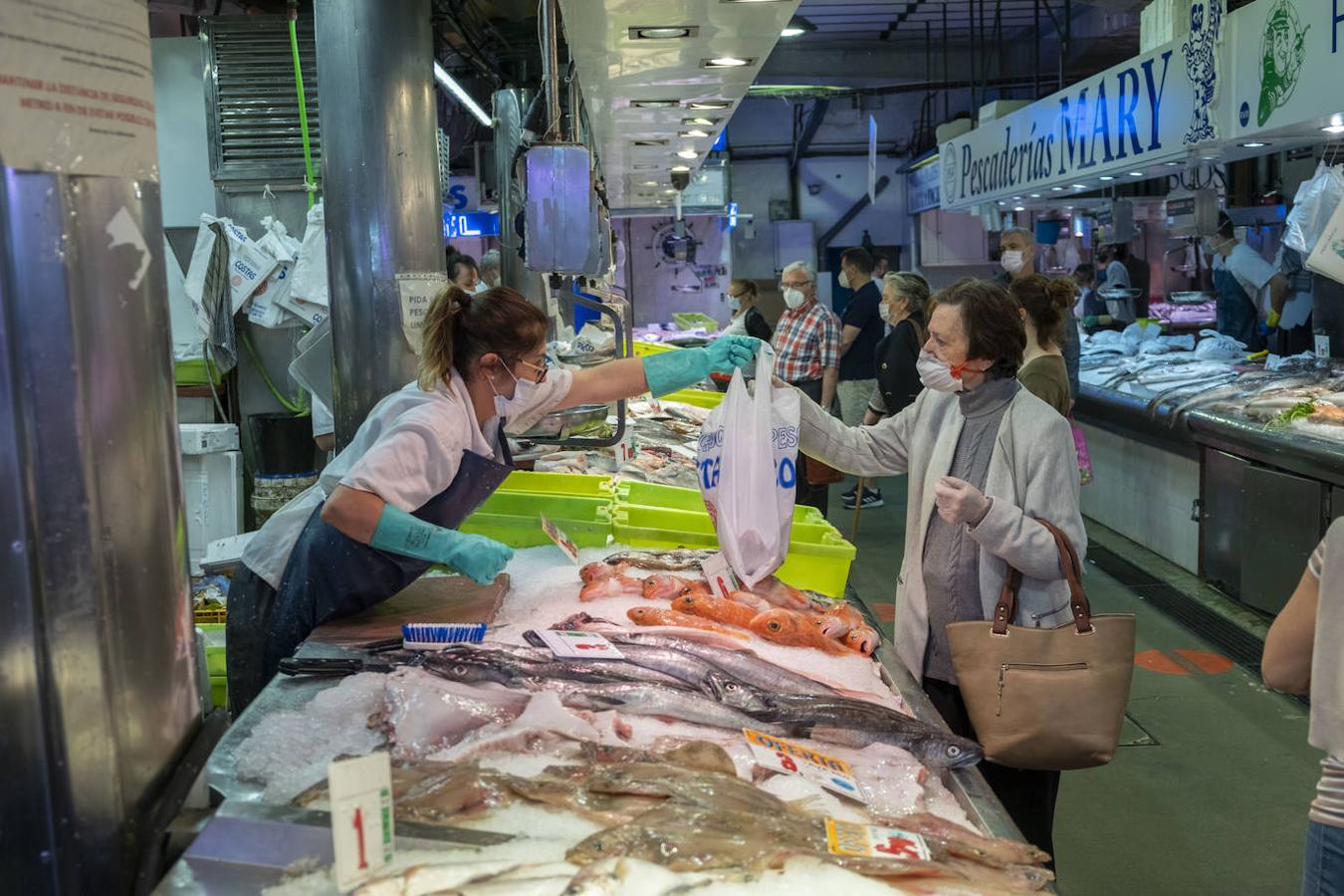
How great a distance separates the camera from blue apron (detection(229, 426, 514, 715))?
330cm

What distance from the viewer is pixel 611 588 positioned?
11.8ft

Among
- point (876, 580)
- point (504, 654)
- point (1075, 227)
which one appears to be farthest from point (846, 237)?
point (504, 654)

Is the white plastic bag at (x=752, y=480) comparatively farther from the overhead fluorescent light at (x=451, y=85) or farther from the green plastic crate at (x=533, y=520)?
the overhead fluorescent light at (x=451, y=85)

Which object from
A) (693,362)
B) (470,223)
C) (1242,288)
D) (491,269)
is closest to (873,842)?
(693,362)

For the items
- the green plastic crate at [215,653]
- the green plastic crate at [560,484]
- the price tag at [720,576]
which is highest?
the green plastic crate at [560,484]

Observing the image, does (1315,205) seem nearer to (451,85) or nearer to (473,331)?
(451,85)

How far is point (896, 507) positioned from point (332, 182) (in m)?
7.06

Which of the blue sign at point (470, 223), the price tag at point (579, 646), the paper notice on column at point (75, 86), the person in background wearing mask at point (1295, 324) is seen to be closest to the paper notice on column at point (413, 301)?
the price tag at point (579, 646)

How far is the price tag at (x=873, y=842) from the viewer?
1919mm

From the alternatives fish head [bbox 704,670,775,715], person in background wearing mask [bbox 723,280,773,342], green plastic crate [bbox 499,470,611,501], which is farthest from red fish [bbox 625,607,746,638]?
person in background wearing mask [bbox 723,280,773,342]

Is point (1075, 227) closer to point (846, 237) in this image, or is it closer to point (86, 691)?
point (846, 237)

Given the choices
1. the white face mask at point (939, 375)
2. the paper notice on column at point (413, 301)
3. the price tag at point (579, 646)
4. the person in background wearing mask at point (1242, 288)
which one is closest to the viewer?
the price tag at point (579, 646)

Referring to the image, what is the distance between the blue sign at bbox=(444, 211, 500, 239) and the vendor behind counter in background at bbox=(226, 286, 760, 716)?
1174cm

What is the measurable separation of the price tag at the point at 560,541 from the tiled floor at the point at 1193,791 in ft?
6.34
